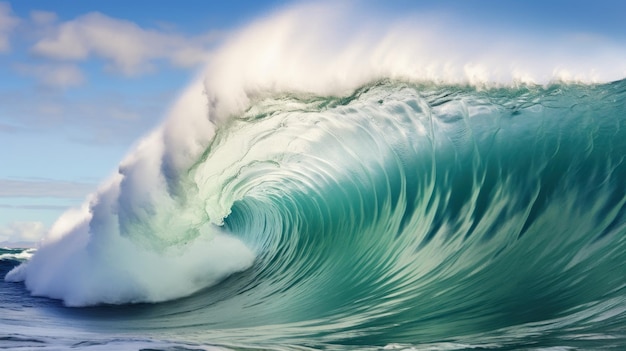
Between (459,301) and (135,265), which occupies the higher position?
(135,265)

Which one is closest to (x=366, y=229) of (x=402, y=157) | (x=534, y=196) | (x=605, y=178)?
(x=402, y=157)

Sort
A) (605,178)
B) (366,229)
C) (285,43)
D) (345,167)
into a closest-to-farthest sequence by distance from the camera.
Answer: (605,178) < (285,43) < (366,229) < (345,167)

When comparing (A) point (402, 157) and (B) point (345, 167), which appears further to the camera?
(B) point (345, 167)

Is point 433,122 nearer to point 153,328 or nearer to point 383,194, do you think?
point 383,194
